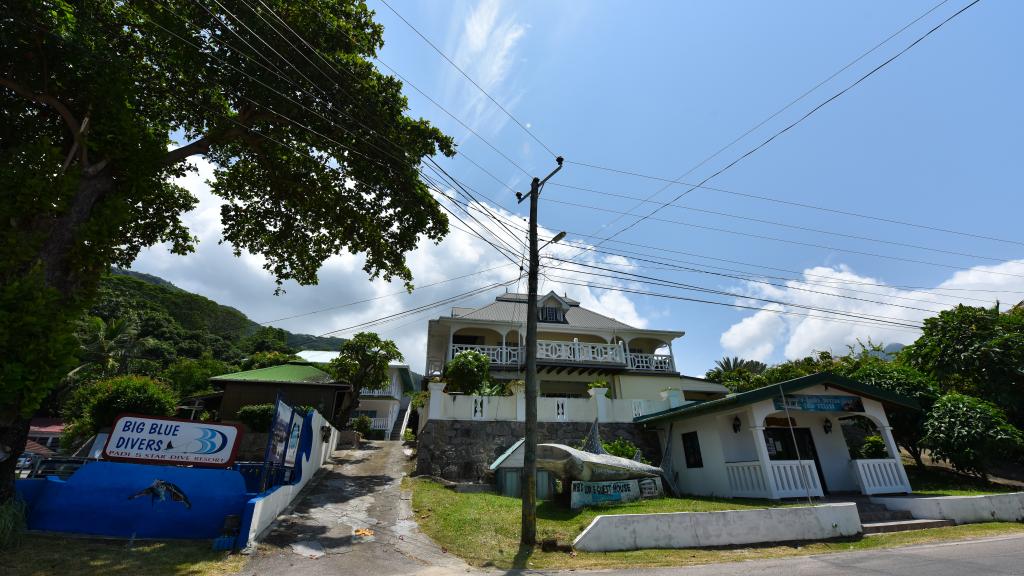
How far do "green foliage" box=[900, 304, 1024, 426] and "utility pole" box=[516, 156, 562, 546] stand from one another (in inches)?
716

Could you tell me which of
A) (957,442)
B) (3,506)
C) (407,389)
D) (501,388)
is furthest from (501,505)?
(407,389)

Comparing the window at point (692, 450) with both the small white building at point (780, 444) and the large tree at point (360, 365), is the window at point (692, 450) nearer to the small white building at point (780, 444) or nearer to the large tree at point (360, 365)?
the small white building at point (780, 444)

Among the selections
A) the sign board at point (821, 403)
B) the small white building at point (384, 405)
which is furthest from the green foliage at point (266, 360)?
the sign board at point (821, 403)

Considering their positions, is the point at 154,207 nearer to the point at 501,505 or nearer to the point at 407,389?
the point at 501,505

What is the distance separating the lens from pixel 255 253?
51.1ft

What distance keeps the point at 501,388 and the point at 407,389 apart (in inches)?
1120

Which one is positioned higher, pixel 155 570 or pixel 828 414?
pixel 828 414

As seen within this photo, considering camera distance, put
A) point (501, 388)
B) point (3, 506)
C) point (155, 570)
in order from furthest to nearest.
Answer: point (501, 388), point (3, 506), point (155, 570)

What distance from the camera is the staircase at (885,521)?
9897 mm

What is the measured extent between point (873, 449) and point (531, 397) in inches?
558

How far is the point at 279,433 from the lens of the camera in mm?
9062

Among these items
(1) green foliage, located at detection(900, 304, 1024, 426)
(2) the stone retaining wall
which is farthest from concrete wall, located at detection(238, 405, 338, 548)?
(1) green foliage, located at detection(900, 304, 1024, 426)

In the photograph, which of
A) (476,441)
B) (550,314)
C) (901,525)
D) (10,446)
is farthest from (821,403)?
(10,446)

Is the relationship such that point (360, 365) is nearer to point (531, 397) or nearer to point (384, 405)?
point (384, 405)
